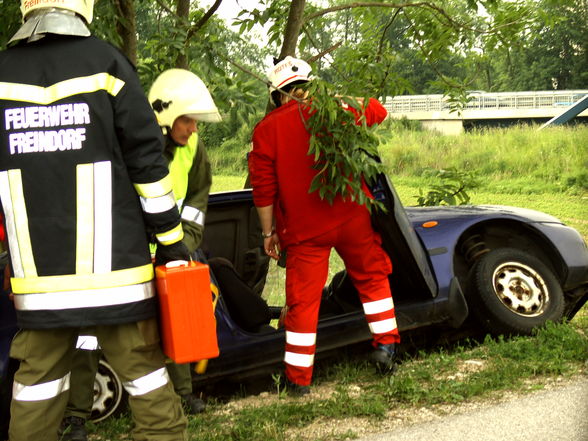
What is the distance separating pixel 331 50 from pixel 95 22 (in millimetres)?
2057

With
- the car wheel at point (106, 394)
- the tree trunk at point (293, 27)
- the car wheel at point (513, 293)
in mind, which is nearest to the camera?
the car wheel at point (106, 394)

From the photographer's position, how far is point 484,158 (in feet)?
72.3

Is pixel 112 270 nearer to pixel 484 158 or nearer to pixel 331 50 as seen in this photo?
pixel 331 50

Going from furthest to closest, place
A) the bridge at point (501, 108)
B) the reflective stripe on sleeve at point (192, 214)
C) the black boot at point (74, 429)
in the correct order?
the bridge at point (501, 108), the reflective stripe on sleeve at point (192, 214), the black boot at point (74, 429)

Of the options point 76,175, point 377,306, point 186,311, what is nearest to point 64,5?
point 76,175

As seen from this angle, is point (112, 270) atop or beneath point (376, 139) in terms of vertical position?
beneath

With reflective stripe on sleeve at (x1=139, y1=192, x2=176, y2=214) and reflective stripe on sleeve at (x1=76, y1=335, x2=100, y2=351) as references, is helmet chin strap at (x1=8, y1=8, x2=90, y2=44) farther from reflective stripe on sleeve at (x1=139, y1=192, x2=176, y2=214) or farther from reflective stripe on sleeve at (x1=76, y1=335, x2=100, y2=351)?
reflective stripe on sleeve at (x1=76, y1=335, x2=100, y2=351)

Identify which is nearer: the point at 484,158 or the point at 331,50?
the point at 331,50

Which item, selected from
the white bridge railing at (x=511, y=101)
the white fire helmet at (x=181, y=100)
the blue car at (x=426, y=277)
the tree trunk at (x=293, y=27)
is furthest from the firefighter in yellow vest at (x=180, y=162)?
the white bridge railing at (x=511, y=101)

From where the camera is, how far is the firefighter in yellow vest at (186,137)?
12.1 feet

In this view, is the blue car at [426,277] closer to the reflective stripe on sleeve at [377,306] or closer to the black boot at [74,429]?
the reflective stripe on sleeve at [377,306]

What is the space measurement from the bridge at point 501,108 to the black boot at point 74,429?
3710 cm

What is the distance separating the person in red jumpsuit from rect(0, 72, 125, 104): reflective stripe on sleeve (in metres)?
1.51

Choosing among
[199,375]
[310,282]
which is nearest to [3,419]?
[199,375]
